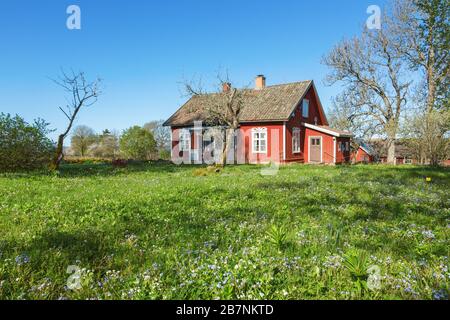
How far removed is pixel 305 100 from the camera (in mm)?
30953

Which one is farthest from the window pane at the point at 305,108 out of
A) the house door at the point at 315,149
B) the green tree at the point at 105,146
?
the green tree at the point at 105,146

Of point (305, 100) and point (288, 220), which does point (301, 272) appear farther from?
point (305, 100)

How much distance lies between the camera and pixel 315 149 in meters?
30.3

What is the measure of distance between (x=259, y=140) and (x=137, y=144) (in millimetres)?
20654

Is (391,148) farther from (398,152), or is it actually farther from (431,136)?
(398,152)

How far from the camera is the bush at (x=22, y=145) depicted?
16.9 meters

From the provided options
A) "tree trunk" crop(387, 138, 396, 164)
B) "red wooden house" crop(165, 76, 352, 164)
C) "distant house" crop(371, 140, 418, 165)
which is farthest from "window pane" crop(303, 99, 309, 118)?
"distant house" crop(371, 140, 418, 165)

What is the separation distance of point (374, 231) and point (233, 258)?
9.62 feet

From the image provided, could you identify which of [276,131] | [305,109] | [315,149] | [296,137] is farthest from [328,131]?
[276,131]

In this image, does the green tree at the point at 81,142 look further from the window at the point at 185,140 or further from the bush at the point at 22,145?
the bush at the point at 22,145

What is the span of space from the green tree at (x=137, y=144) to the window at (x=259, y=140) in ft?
62.0

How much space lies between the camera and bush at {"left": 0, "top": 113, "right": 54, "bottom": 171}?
1688 cm
